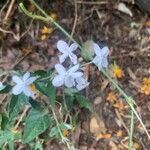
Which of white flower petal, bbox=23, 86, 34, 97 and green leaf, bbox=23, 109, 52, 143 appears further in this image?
green leaf, bbox=23, 109, 52, 143

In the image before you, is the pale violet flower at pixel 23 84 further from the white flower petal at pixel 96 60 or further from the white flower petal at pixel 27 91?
the white flower petal at pixel 96 60

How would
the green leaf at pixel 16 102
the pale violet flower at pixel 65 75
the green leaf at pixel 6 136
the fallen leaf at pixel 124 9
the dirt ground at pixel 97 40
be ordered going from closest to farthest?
1. the pale violet flower at pixel 65 75
2. the green leaf at pixel 16 102
3. the green leaf at pixel 6 136
4. the dirt ground at pixel 97 40
5. the fallen leaf at pixel 124 9

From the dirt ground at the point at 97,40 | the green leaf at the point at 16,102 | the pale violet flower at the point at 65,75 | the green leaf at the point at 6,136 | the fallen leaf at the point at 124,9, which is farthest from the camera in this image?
the fallen leaf at the point at 124,9

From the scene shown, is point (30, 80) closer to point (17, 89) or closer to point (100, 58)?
point (17, 89)

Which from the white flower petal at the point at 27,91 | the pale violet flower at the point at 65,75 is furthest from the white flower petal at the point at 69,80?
the white flower petal at the point at 27,91

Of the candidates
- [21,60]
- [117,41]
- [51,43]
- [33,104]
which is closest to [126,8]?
[117,41]

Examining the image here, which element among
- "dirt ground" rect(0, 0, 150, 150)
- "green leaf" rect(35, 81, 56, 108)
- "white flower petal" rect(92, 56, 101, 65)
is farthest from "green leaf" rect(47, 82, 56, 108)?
"dirt ground" rect(0, 0, 150, 150)

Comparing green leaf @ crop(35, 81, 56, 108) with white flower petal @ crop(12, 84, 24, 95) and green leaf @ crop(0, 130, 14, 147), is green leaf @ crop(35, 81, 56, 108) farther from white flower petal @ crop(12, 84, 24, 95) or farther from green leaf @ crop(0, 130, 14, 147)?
green leaf @ crop(0, 130, 14, 147)
